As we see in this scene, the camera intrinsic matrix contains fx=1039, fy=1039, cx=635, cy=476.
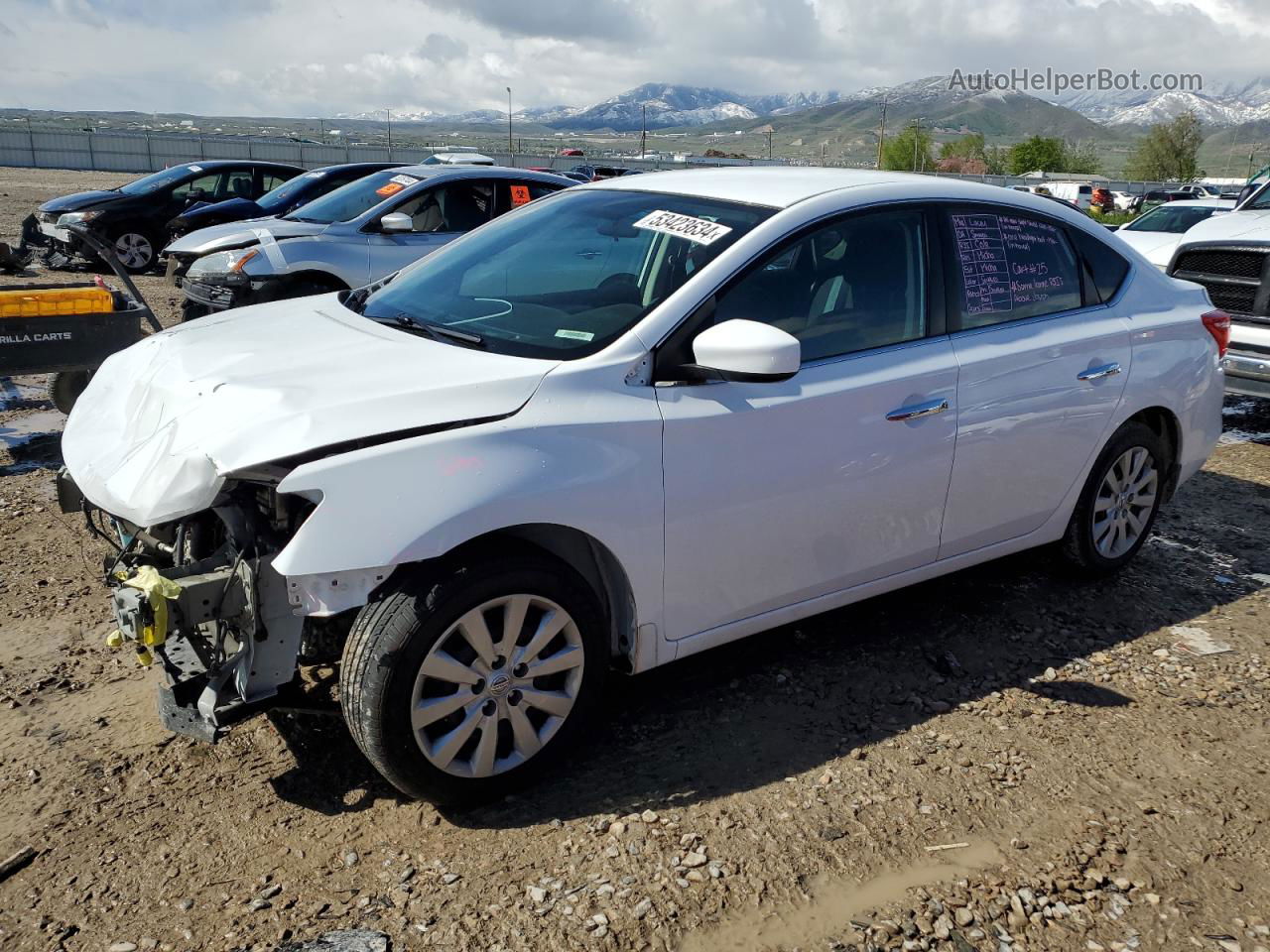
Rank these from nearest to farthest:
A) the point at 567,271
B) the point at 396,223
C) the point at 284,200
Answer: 1. the point at 567,271
2. the point at 396,223
3. the point at 284,200

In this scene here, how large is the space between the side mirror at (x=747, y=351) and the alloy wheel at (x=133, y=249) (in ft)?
45.4

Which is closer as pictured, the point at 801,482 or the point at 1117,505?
the point at 801,482

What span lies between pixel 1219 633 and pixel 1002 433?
4.95 feet

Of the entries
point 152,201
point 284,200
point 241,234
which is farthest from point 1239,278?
point 152,201

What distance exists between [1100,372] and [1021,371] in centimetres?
56

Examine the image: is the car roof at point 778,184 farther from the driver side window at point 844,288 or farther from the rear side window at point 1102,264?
the rear side window at point 1102,264

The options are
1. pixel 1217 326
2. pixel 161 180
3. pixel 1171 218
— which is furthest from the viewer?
pixel 1171 218

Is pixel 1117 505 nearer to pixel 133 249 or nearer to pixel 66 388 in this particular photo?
pixel 66 388

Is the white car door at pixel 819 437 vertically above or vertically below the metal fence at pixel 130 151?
above

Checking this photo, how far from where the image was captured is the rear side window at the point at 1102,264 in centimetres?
443

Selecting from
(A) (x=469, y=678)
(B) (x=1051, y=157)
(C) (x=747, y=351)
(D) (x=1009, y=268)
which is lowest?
(B) (x=1051, y=157)

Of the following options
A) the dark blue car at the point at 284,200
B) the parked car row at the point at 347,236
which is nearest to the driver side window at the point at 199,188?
the dark blue car at the point at 284,200

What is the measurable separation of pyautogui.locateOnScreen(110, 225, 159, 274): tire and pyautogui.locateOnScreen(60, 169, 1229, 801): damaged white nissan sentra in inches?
478

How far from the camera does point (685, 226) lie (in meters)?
3.55
